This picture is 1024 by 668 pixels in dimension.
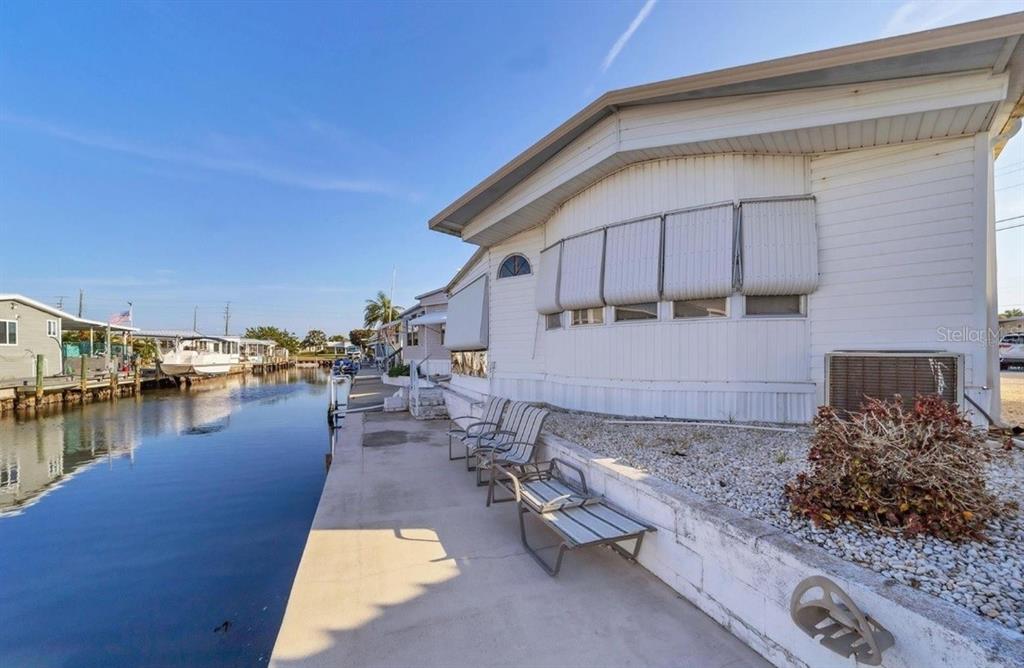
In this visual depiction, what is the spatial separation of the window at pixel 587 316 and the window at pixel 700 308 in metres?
1.38

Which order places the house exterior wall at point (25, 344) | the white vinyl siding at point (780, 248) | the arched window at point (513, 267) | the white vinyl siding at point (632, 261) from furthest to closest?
the house exterior wall at point (25, 344), the arched window at point (513, 267), the white vinyl siding at point (632, 261), the white vinyl siding at point (780, 248)

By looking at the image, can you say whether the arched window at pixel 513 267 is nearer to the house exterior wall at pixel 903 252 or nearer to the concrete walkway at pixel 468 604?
the house exterior wall at pixel 903 252

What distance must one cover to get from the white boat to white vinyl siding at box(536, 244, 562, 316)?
4033cm

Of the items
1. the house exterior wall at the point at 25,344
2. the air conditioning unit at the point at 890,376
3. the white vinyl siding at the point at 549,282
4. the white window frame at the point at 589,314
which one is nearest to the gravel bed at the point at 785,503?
the air conditioning unit at the point at 890,376

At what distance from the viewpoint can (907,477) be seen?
2.57m

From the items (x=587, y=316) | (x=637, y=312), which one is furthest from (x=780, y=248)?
(x=587, y=316)

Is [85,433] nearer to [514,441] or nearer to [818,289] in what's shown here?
[514,441]

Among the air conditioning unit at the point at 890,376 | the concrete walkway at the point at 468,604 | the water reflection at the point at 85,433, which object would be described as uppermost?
the air conditioning unit at the point at 890,376

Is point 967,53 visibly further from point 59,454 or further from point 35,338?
point 35,338

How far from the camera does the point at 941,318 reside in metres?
5.41

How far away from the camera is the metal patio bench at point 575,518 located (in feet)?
10.3

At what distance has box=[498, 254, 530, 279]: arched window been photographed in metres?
10.2

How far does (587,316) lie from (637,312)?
109cm

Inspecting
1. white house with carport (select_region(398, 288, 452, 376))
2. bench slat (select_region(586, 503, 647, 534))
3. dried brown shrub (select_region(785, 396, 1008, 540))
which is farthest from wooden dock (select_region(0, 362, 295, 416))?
dried brown shrub (select_region(785, 396, 1008, 540))
